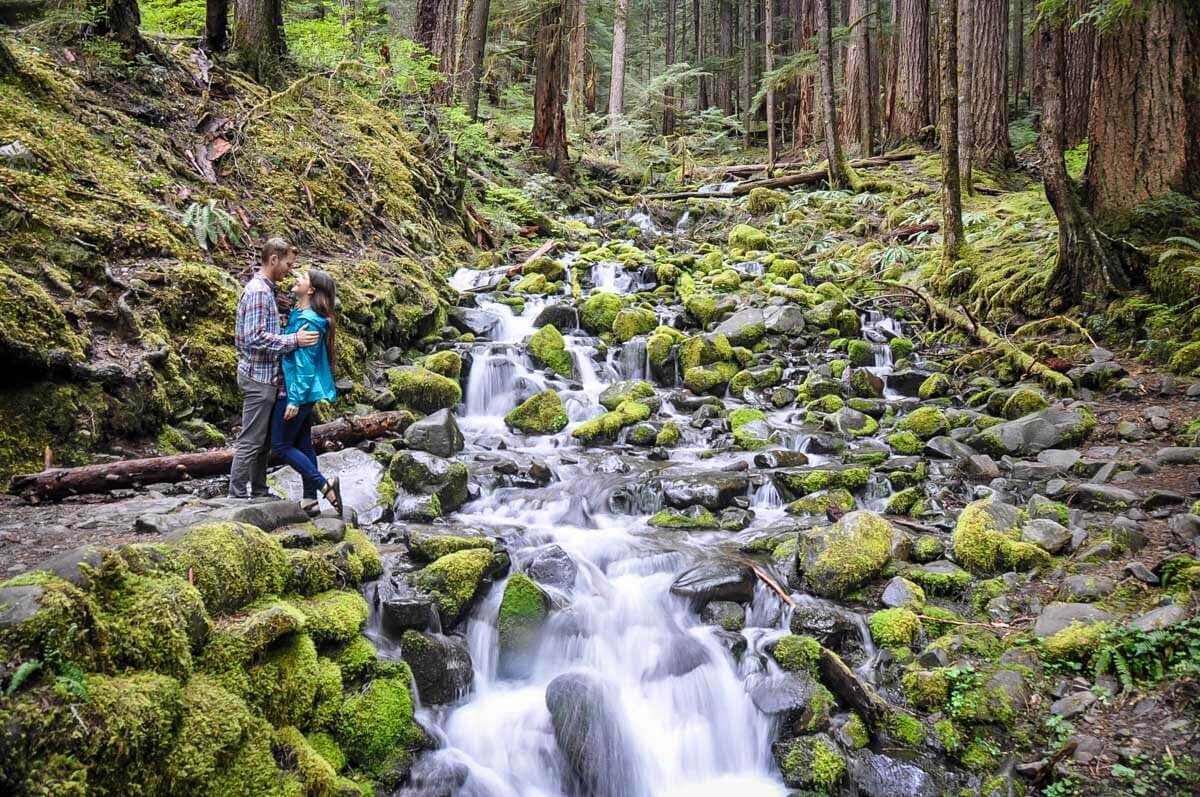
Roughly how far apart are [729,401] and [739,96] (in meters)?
32.1

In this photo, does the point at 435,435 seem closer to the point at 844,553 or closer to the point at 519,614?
the point at 519,614

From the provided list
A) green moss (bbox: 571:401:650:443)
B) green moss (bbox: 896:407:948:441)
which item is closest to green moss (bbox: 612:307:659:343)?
green moss (bbox: 571:401:650:443)

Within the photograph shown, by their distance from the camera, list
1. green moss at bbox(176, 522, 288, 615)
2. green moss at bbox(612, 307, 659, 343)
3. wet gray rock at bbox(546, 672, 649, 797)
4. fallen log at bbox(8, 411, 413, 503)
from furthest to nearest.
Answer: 1. green moss at bbox(612, 307, 659, 343)
2. fallen log at bbox(8, 411, 413, 503)
3. wet gray rock at bbox(546, 672, 649, 797)
4. green moss at bbox(176, 522, 288, 615)

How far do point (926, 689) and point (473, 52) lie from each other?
672 inches

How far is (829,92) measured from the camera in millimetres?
16828

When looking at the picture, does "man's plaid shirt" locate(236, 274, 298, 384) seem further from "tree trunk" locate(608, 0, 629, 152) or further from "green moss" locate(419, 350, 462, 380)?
"tree trunk" locate(608, 0, 629, 152)

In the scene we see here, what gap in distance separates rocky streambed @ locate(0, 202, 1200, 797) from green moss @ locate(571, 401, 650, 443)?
0.16 ft

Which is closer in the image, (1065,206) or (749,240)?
(1065,206)

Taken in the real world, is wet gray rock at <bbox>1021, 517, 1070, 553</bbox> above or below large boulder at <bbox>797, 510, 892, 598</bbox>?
above

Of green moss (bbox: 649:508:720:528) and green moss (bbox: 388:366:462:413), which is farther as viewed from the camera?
green moss (bbox: 388:366:462:413)

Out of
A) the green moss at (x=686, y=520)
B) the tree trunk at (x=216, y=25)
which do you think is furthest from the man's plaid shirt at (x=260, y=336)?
the tree trunk at (x=216, y=25)

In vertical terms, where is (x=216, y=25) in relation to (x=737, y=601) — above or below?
above

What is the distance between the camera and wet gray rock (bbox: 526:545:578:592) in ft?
19.5

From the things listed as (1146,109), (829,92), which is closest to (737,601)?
(1146,109)
